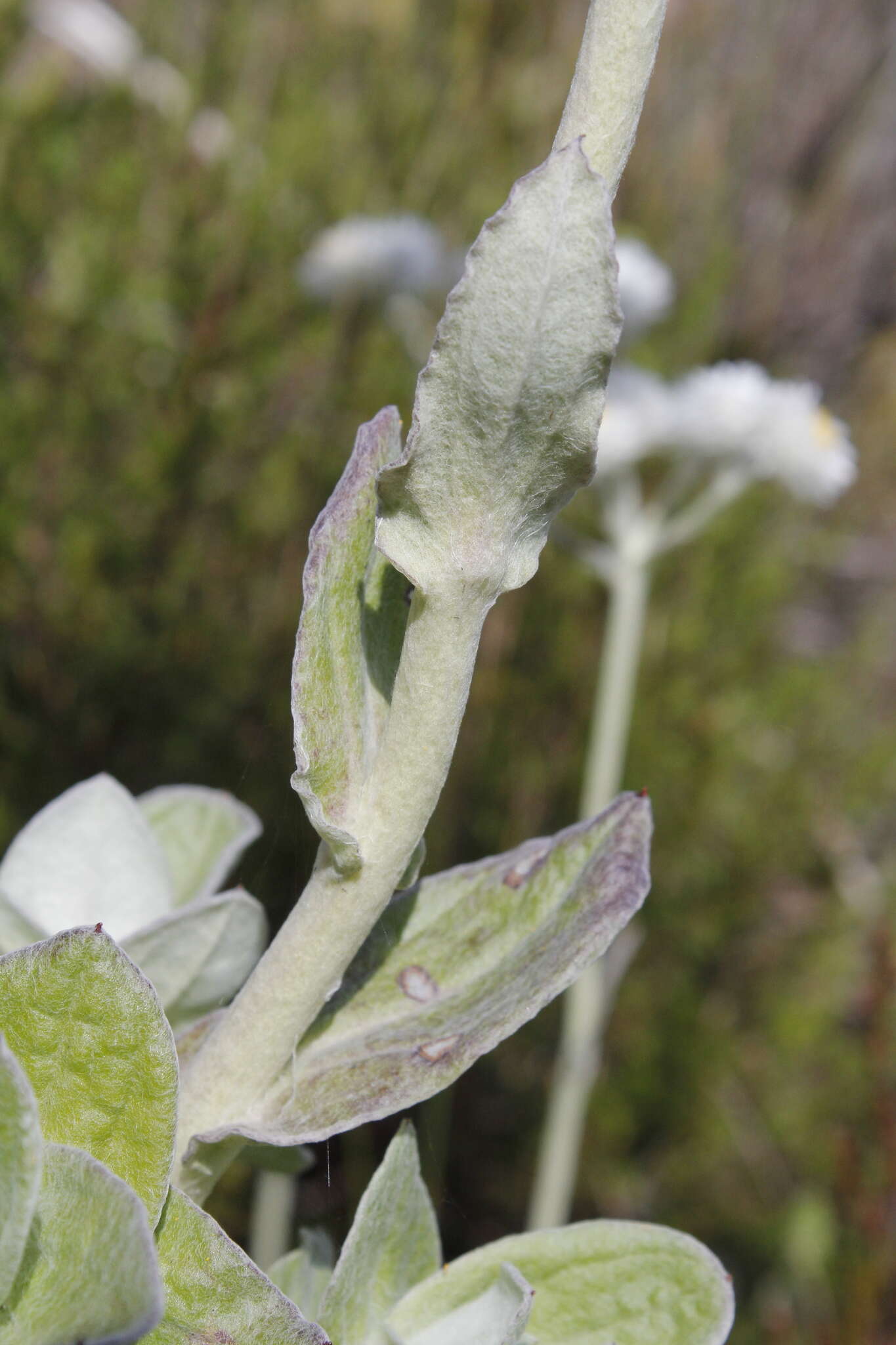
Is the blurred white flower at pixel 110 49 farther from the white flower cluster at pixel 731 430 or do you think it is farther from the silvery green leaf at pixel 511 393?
the silvery green leaf at pixel 511 393

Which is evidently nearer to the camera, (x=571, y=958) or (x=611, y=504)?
(x=571, y=958)

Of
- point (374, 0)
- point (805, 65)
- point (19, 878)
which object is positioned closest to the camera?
point (19, 878)

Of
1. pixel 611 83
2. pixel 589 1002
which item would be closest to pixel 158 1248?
pixel 611 83

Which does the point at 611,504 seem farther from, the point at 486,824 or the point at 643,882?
the point at 643,882

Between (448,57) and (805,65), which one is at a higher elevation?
(805,65)

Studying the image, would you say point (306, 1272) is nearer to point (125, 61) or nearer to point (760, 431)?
point (760, 431)

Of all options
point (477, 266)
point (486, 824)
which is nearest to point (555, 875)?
point (477, 266)

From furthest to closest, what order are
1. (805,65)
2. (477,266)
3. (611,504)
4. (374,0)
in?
1. (805,65)
2. (374,0)
3. (611,504)
4. (477,266)
